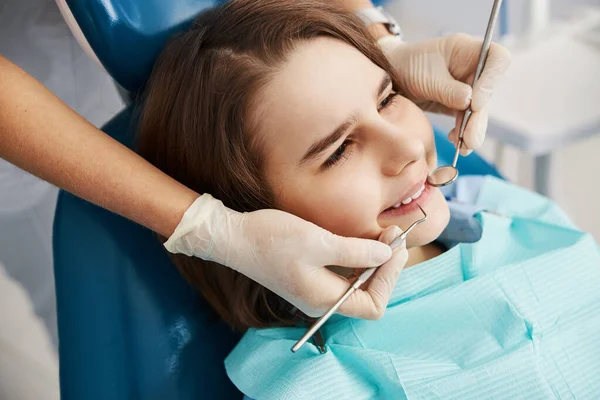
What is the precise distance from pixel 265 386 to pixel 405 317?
25cm

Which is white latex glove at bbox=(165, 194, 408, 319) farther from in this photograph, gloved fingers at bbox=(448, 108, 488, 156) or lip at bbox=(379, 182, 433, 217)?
gloved fingers at bbox=(448, 108, 488, 156)

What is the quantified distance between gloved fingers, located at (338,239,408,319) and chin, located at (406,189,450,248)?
0.17ft

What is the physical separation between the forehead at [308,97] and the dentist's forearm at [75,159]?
0.16 metres

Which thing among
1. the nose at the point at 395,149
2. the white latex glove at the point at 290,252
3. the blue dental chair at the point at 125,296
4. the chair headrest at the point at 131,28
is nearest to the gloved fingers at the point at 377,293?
the white latex glove at the point at 290,252

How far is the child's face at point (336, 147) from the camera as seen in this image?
936 mm

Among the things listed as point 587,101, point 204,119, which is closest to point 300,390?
point 204,119

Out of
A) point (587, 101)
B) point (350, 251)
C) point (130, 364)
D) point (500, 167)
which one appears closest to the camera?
point (350, 251)

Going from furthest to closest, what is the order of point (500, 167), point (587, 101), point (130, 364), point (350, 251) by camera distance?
point (500, 167) < point (587, 101) < point (130, 364) < point (350, 251)

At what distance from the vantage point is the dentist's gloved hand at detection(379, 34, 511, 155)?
110cm

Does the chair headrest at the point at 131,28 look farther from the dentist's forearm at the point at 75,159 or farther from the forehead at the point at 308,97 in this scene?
the forehead at the point at 308,97

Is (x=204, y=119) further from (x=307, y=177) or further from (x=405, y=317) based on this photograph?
(x=405, y=317)

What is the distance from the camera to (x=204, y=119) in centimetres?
101

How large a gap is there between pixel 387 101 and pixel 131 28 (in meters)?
0.43

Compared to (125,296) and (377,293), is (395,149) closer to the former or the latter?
(377,293)
